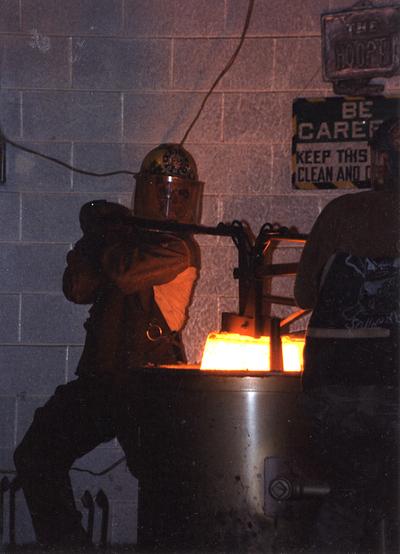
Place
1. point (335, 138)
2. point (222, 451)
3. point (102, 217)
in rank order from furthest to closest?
point (335, 138)
point (102, 217)
point (222, 451)

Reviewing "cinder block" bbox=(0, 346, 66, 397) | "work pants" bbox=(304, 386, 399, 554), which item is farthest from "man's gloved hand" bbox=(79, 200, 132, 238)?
"work pants" bbox=(304, 386, 399, 554)

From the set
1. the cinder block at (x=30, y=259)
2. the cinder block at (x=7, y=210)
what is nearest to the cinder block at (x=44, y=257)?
the cinder block at (x=30, y=259)

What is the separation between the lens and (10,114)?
4.77 metres

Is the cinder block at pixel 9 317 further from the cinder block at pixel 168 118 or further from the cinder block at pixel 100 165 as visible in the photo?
the cinder block at pixel 168 118

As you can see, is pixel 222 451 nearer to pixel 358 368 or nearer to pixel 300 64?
pixel 358 368

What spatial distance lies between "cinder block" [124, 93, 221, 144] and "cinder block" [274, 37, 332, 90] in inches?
13.7

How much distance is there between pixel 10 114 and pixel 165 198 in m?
1.01

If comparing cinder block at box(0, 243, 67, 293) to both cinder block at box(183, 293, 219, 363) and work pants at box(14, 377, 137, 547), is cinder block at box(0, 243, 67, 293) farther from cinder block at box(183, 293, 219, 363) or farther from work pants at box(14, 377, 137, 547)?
work pants at box(14, 377, 137, 547)

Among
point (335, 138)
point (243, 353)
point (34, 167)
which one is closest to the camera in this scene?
point (243, 353)

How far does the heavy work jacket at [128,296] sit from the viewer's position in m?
4.03

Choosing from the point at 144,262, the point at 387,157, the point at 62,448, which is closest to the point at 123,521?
the point at 62,448

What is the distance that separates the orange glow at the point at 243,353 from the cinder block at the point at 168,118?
1552mm

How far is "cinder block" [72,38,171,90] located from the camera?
474cm

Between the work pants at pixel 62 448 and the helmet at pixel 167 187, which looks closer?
the work pants at pixel 62 448
